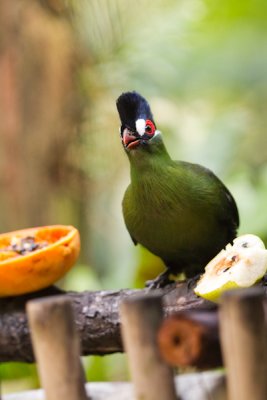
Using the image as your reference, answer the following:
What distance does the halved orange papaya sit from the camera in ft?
9.78

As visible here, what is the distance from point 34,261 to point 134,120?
0.70 meters

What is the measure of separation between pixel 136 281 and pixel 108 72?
2037 millimetres

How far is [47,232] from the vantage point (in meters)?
3.39

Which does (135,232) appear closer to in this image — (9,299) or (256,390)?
(9,299)

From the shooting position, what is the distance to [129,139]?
2.91 m

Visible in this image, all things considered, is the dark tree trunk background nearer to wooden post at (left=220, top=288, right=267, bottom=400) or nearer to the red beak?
the red beak

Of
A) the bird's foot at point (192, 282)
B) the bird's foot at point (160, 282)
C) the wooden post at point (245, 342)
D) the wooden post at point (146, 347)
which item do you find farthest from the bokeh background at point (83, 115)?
the wooden post at point (245, 342)

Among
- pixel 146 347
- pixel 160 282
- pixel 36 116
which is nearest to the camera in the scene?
pixel 146 347

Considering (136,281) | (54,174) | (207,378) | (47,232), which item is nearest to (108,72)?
(54,174)

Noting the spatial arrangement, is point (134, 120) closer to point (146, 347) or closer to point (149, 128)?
point (149, 128)

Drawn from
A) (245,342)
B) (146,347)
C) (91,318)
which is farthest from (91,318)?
(245,342)

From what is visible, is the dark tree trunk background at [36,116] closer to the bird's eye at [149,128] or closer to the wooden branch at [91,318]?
the wooden branch at [91,318]

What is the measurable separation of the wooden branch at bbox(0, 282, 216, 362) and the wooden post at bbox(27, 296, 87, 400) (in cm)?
97

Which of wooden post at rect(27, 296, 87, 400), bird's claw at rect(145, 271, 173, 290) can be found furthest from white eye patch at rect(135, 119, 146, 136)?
wooden post at rect(27, 296, 87, 400)
